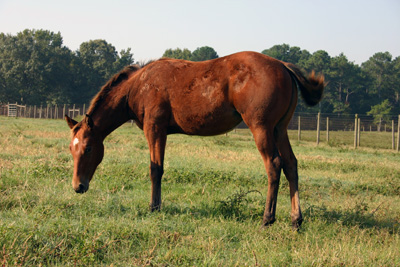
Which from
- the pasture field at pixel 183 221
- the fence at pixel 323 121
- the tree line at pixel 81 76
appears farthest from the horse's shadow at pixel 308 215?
the tree line at pixel 81 76

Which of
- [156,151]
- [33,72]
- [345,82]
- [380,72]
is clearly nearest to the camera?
[156,151]

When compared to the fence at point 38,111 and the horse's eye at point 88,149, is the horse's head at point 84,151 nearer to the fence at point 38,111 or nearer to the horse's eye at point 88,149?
the horse's eye at point 88,149

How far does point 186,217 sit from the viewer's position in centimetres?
487

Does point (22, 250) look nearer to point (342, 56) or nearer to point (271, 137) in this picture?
point (271, 137)

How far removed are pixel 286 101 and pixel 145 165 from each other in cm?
447

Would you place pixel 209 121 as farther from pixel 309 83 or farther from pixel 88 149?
pixel 88 149

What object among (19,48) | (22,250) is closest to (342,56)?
(19,48)

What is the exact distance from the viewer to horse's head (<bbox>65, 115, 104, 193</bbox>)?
5.38 meters

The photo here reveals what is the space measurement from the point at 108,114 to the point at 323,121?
34129 millimetres

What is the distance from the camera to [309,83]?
16.7ft

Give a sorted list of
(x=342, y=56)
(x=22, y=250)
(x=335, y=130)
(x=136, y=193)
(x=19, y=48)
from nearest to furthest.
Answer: (x=22, y=250), (x=136, y=193), (x=335, y=130), (x=19, y=48), (x=342, y=56)

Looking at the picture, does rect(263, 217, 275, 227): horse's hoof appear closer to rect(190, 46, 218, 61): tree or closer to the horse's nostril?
the horse's nostril

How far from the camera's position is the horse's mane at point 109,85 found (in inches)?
231

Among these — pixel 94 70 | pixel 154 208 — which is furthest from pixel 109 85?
pixel 94 70
